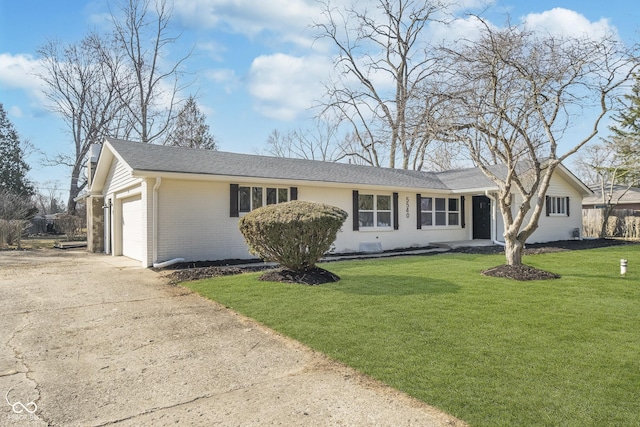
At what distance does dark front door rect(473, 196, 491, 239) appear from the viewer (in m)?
17.4

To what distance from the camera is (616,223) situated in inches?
846

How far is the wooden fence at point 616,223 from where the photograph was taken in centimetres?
2083

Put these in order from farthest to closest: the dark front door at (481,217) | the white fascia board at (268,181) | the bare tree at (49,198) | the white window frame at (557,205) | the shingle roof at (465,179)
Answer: the bare tree at (49,198) < the white window frame at (557,205) < the dark front door at (481,217) < the shingle roof at (465,179) < the white fascia board at (268,181)

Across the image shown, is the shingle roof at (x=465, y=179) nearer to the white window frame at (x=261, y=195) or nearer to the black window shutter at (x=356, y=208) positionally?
the black window shutter at (x=356, y=208)

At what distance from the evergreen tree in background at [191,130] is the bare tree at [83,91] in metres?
3.95

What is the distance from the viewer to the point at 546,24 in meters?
8.73

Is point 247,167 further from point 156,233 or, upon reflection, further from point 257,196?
point 156,233

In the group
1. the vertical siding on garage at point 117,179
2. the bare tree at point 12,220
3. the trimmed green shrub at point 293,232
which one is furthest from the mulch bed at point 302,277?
the bare tree at point 12,220

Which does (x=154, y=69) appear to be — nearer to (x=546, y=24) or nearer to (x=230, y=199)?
(x=230, y=199)

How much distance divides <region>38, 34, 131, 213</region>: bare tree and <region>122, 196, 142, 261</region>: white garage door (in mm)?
17699

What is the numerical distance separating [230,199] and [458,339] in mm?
8795

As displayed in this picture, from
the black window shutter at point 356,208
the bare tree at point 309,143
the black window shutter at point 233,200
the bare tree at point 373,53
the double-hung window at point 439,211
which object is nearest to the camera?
the black window shutter at point 233,200

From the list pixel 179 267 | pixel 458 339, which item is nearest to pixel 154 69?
pixel 179 267

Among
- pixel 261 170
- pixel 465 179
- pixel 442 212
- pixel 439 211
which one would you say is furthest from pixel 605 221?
pixel 261 170
